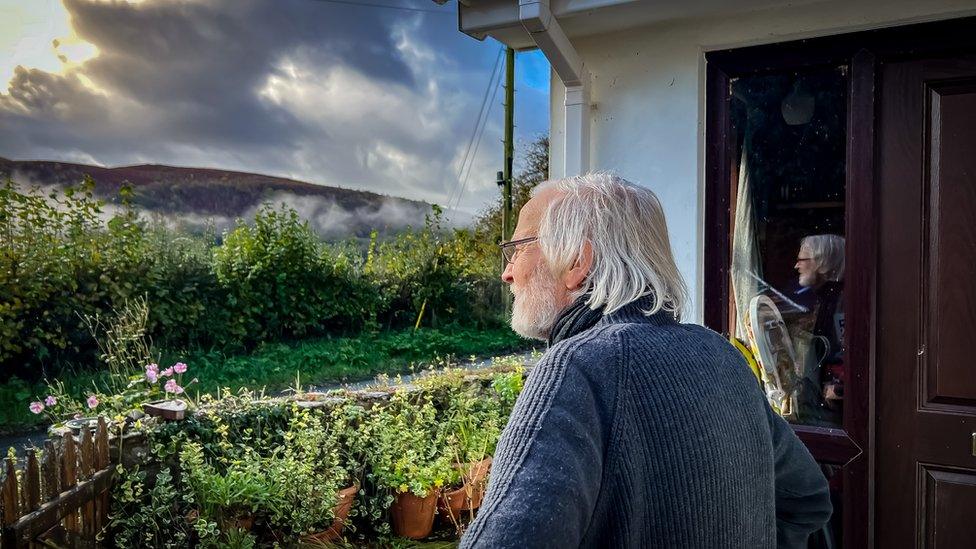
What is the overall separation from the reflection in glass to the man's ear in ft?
5.88

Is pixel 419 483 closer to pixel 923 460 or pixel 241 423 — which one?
pixel 241 423

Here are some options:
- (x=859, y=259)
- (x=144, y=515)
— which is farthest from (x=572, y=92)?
(x=144, y=515)

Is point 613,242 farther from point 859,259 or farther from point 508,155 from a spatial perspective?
point 508,155

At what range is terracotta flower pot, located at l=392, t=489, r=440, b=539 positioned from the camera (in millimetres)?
3926

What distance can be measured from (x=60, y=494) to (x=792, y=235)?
3141 mm

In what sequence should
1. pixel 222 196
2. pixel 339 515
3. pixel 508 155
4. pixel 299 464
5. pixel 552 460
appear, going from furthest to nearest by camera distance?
pixel 508 155, pixel 222 196, pixel 339 515, pixel 299 464, pixel 552 460

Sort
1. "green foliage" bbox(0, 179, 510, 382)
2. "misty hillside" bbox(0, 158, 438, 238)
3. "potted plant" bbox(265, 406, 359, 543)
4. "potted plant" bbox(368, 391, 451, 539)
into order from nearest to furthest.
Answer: "potted plant" bbox(265, 406, 359, 543)
"potted plant" bbox(368, 391, 451, 539)
"green foliage" bbox(0, 179, 510, 382)
"misty hillside" bbox(0, 158, 438, 238)

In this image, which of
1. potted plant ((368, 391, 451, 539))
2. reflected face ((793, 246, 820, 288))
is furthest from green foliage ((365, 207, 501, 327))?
reflected face ((793, 246, 820, 288))

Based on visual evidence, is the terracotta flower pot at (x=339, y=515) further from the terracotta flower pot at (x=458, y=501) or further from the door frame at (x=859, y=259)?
the door frame at (x=859, y=259)

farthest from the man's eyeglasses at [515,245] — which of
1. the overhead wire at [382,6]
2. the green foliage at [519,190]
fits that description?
the green foliage at [519,190]

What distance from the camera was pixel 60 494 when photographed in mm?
2703

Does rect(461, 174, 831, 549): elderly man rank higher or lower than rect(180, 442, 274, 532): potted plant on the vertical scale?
higher

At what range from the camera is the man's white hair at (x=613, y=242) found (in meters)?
1.02

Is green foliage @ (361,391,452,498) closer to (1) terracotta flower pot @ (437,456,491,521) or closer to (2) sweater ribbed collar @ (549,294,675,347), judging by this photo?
(1) terracotta flower pot @ (437,456,491,521)
